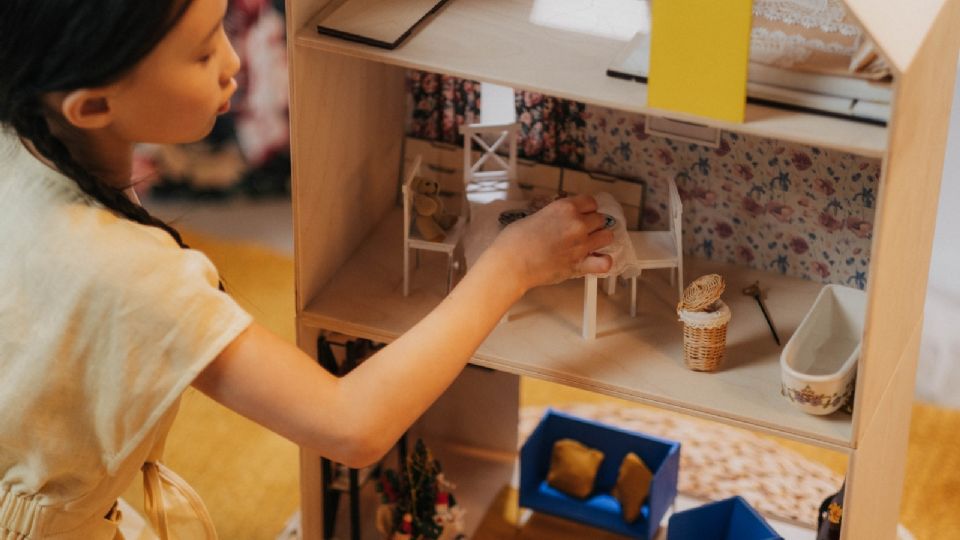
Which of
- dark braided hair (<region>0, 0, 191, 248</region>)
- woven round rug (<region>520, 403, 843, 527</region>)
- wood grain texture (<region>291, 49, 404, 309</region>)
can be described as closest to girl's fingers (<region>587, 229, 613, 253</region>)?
wood grain texture (<region>291, 49, 404, 309</region>)

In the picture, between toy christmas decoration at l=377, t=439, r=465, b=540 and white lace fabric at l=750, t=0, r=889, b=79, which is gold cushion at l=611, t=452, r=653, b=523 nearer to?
toy christmas decoration at l=377, t=439, r=465, b=540

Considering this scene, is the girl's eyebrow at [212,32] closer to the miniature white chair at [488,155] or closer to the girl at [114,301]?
the girl at [114,301]

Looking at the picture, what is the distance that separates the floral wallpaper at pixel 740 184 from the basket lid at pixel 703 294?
0.23 meters

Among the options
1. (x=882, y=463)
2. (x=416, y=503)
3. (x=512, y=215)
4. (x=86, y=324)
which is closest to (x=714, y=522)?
(x=882, y=463)

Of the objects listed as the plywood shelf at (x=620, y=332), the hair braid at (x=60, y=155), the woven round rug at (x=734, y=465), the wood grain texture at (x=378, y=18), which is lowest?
the woven round rug at (x=734, y=465)

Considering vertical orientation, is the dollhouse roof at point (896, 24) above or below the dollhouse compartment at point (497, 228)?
above

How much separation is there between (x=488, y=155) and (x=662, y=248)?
26cm

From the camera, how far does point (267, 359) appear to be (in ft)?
4.11

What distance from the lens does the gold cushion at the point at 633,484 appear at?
1975mm

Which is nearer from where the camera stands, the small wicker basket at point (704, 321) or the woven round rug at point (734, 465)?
the small wicker basket at point (704, 321)

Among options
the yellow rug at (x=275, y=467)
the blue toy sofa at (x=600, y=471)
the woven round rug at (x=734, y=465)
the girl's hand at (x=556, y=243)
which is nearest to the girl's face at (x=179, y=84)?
the girl's hand at (x=556, y=243)

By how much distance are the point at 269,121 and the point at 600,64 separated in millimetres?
1364

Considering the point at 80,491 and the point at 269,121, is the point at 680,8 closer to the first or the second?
the point at 80,491

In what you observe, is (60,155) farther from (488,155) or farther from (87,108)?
(488,155)
